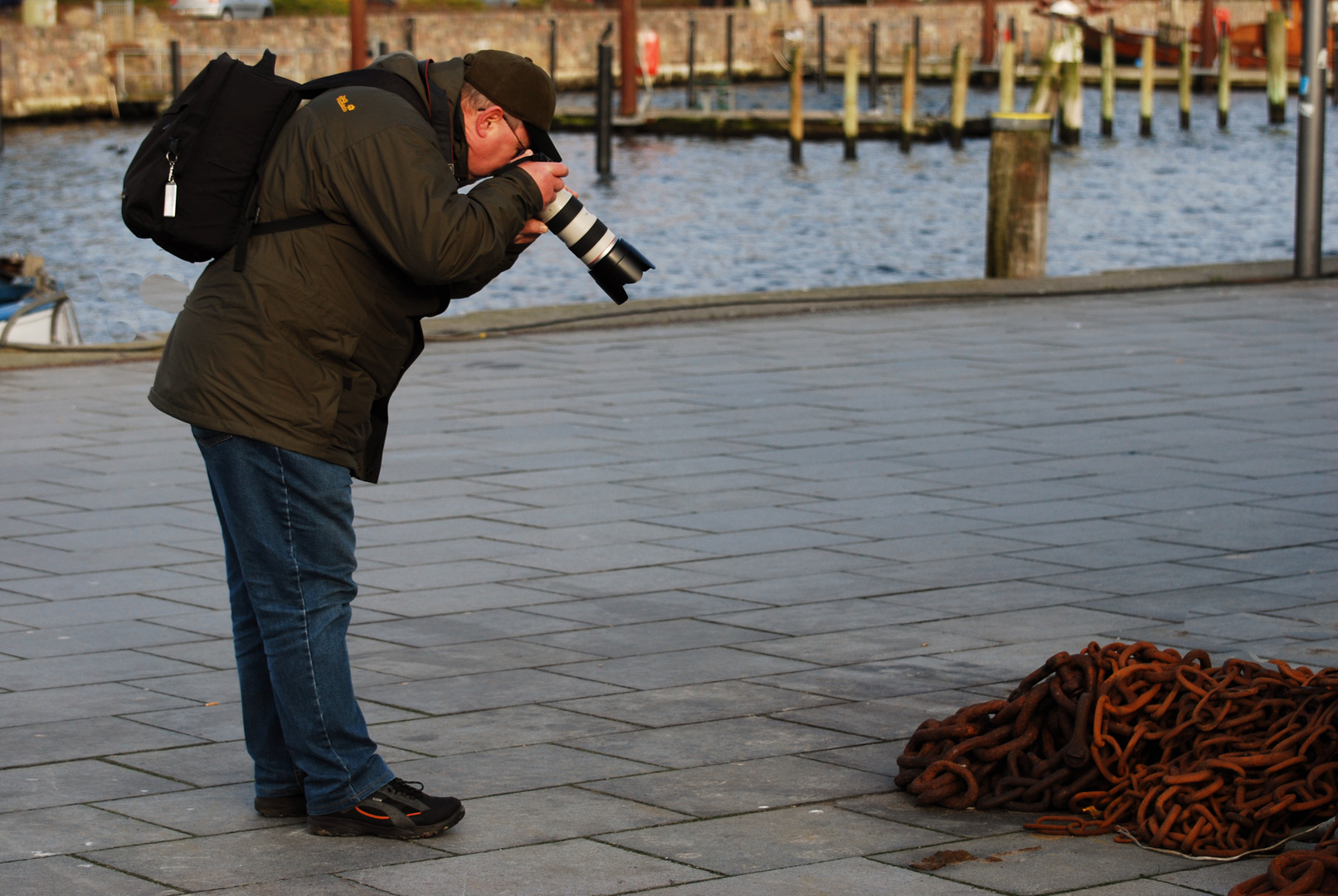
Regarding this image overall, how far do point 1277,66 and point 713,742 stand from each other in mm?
42477

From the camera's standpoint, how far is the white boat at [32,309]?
560 inches

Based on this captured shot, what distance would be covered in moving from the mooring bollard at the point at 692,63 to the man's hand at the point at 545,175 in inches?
1722

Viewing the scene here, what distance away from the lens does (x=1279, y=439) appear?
7.60m

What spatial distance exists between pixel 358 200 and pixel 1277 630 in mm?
2911

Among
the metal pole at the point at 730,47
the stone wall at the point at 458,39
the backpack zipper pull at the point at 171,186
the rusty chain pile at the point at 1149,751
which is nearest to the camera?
the backpack zipper pull at the point at 171,186

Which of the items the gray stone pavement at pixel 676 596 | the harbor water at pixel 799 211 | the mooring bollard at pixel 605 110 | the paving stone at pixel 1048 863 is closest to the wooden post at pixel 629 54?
the harbor water at pixel 799 211

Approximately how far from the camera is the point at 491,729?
4.32 m

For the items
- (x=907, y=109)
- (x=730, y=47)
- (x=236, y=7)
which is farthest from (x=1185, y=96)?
(x=236, y=7)

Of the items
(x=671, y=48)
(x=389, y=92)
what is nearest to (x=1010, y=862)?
(x=389, y=92)

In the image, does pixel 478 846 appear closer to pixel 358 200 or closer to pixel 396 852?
pixel 396 852

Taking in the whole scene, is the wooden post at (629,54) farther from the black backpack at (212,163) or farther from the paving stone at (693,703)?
the black backpack at (212,163)

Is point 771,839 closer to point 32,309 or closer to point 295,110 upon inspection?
point 295,110

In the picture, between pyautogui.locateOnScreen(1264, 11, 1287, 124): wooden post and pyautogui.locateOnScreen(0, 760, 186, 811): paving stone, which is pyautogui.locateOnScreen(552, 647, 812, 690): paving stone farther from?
pyautogui.locateOnScreen(1264, 11, 1287, 124): wooden post

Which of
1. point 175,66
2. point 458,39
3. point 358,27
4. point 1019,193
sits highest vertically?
point 458,39
